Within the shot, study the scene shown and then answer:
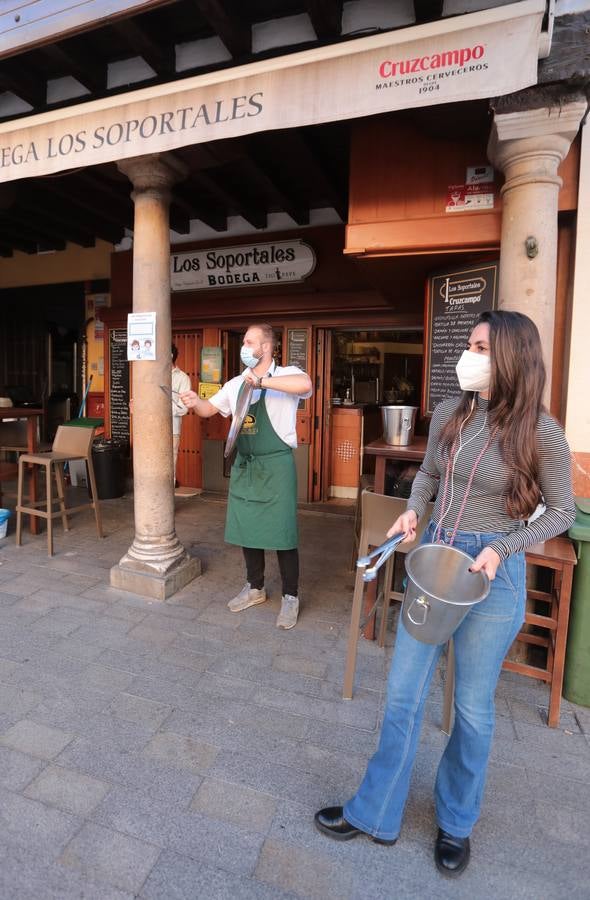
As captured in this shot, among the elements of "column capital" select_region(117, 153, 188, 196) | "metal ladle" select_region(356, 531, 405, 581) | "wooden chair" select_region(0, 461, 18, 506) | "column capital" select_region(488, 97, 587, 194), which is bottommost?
"wooden chair" select_region(0, 461, 18, 506)

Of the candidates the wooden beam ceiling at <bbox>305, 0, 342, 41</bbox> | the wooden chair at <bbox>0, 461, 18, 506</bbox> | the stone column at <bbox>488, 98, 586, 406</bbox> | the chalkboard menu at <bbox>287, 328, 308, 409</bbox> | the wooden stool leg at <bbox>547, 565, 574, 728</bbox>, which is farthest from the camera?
Result: the chalkboard menu at <bbox>287, 328, 308, 409</bbox>

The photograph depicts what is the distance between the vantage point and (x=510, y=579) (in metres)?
1.59

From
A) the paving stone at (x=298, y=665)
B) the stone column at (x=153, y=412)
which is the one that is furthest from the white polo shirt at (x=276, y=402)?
the paving stone at (x=298, y=665)

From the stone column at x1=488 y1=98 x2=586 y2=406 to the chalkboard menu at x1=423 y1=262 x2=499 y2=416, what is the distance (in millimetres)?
625

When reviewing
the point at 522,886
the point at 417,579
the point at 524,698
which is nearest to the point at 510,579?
the point at 417,579

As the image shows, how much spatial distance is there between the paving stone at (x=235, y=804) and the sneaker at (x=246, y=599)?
1.52 metres

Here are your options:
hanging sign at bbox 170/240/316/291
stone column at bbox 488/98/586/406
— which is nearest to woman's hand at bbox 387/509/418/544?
stone column at bbox 488/98/586/406

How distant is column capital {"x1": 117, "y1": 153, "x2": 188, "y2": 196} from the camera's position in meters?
3.60

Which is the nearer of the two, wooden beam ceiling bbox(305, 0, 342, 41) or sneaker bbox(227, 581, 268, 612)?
wooden beam ceiling bbox(305, 0, 342, 41)

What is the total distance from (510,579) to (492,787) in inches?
41.2

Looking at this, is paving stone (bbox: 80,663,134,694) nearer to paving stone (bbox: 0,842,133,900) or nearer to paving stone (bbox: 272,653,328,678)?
paving stone (bbox: 272,653,328,678)

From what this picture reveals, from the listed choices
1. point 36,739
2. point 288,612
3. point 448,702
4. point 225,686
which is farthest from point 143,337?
point 448,702

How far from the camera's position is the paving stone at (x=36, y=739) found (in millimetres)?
2164

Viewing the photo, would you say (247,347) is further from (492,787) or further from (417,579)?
(492,787)
